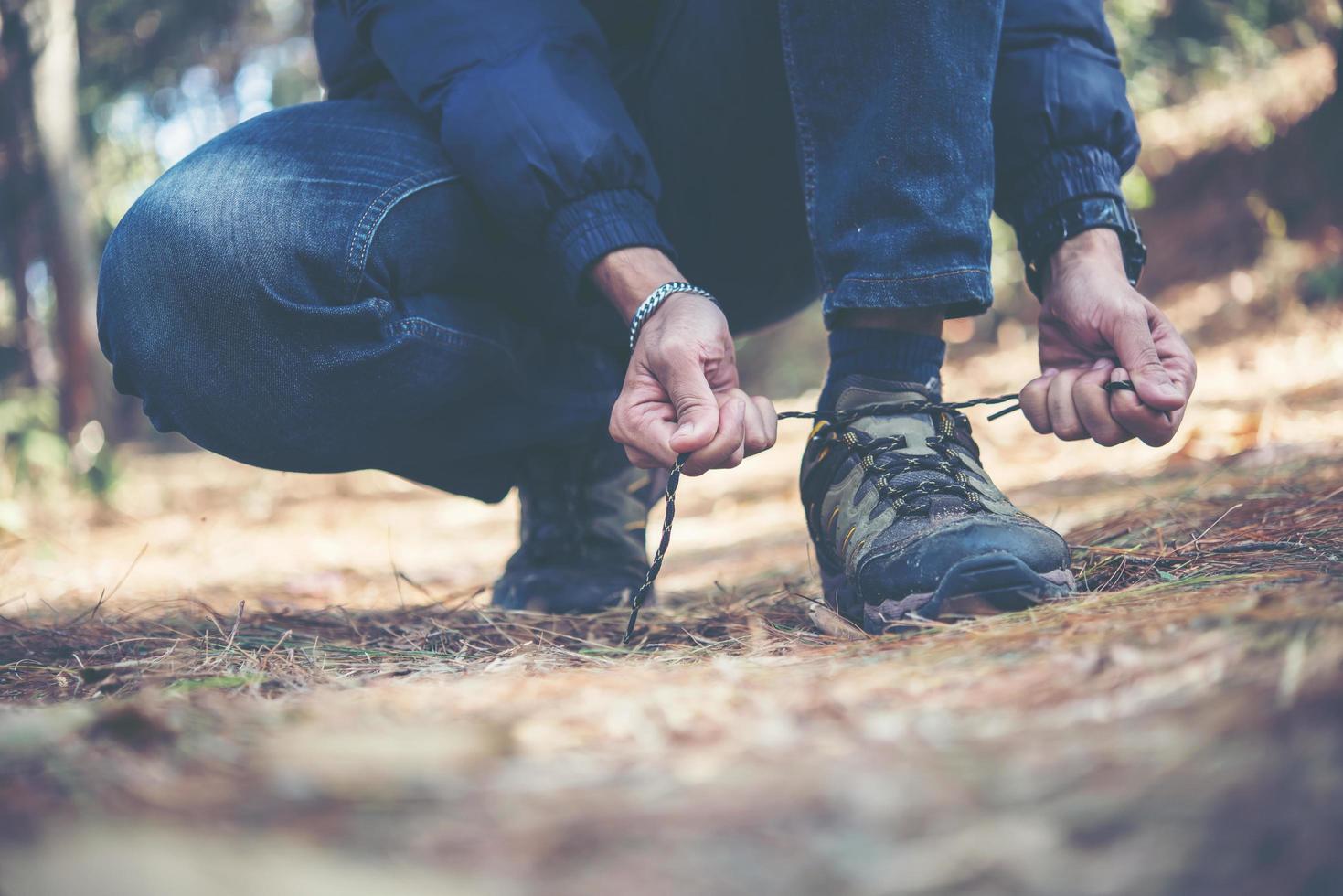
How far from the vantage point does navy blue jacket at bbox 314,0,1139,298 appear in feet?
3.74

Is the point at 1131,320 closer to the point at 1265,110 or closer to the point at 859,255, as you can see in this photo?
the point at 859,255

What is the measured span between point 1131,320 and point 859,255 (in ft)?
1.05

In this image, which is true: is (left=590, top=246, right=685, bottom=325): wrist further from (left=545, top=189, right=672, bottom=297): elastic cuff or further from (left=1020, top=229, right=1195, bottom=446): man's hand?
(left=1020, top=229, right=1195, bottom=446): man's hand

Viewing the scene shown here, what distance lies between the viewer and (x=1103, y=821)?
0.43 m

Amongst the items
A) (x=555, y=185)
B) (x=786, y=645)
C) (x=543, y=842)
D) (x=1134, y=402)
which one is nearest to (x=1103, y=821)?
(x=543, y=842)

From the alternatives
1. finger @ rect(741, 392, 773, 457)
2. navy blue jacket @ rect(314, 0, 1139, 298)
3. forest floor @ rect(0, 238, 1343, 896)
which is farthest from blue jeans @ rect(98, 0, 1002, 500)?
forest floor @ rect(0, 238, 1343, 896)

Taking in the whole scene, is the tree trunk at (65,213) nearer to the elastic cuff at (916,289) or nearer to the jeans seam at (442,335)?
the jeans seam at (442,335)

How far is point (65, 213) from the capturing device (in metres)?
4.52

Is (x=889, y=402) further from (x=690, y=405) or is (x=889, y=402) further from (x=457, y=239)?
(x=457, y=239)

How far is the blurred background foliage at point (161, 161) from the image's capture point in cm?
451

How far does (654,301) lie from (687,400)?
0.54 ft

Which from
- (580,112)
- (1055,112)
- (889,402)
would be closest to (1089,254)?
(1055,112)

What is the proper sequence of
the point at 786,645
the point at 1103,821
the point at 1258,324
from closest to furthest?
the point at 1103,821 < the point at 786,645 < the point at 1258,324

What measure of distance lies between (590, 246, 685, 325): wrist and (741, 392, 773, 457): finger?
0.63 feet
